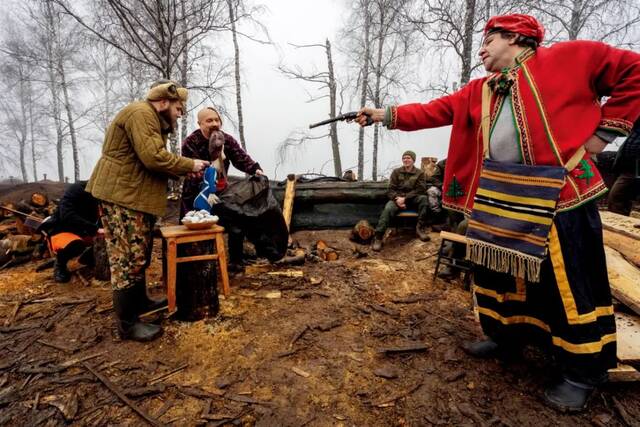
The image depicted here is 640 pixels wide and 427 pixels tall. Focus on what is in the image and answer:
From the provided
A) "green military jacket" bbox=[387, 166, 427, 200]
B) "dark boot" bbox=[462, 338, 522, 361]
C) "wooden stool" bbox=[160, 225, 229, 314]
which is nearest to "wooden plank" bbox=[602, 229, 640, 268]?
"dark boot" bbox=[462, 338, 522, 361]

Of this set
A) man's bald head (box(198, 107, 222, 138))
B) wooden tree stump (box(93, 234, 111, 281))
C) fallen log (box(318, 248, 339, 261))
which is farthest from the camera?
fallen log (box(318, 248, 339, 261))

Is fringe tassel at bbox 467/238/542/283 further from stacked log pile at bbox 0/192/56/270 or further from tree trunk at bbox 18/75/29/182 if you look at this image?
tree trunk at bbox 18/75/29/182

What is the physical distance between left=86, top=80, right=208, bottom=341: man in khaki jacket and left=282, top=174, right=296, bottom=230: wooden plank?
3589 mm

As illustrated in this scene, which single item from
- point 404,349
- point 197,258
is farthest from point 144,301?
point 404,349

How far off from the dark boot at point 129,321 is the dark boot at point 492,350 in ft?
8.20

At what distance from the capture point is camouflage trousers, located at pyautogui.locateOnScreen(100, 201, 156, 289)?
8.78ft

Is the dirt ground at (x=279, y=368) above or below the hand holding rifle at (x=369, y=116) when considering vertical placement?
below

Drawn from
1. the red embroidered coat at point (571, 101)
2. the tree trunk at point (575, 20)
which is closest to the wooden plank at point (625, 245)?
the red embroidered coat at point (571, 101)

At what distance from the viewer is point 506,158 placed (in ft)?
6.68

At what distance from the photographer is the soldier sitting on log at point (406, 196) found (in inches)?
239

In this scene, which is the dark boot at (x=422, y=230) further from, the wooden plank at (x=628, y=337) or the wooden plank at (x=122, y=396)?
the wooden plank at (x=122, y=396)

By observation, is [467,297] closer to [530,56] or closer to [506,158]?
[506,158]

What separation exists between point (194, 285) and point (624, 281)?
3844 mm

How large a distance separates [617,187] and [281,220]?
5706 mm
